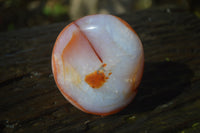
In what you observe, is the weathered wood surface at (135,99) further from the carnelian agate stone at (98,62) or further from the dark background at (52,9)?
the dark background at (52,9)

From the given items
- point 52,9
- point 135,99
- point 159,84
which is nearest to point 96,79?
point 135,99

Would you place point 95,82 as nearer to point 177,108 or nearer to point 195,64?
point 177,108

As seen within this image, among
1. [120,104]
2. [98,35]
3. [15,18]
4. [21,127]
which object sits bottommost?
[15,18]

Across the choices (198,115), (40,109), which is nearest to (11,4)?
(40,109)

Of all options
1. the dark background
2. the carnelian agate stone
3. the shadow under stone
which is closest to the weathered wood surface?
the shadow under stone

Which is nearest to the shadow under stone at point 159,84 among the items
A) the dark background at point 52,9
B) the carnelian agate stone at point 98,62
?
the carnelian agate stone at point 98,62

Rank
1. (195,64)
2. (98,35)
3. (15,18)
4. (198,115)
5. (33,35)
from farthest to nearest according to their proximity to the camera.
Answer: (15,18), (33,35), (195,64), (198,115), (98,35)

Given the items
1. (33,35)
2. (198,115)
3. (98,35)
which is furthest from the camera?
(33,35)

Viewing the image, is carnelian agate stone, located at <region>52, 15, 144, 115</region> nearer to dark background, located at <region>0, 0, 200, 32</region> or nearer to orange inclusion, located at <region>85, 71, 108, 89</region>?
orange inclusion, located at <region>85, 71, 108, 89</region>
